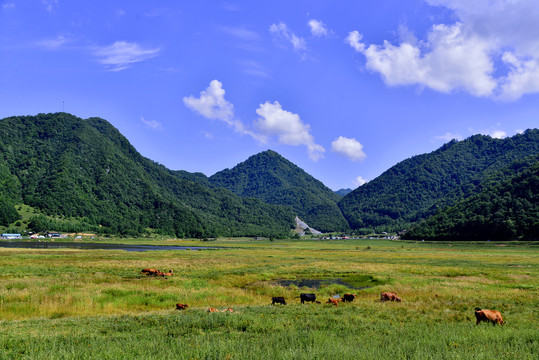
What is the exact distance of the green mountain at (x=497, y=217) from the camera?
136775 mm

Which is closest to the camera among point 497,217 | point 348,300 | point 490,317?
point 490,317

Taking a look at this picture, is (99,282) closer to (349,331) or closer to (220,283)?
(220,283)

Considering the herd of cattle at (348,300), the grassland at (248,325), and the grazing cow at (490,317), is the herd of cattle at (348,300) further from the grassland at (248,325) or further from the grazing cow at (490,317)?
the grassland at (248,325)

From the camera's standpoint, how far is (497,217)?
152m

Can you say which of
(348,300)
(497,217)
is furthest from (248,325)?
(497,217)

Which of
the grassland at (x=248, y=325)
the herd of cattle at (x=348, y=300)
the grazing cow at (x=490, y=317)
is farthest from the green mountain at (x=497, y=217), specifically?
the grazing cow at (x=490, y=317)

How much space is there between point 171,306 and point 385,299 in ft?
52.2

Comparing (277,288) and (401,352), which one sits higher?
(401,352)

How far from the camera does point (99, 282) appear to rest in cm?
3069

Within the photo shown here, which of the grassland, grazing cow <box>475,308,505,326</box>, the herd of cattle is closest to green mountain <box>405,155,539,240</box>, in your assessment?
the grassland

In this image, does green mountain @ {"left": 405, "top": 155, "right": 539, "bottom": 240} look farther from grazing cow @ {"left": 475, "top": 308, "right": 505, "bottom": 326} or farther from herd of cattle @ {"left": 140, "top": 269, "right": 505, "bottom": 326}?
grazing cow @ {"left": 475, "top": 308, "right": 505, "bottom": 326}

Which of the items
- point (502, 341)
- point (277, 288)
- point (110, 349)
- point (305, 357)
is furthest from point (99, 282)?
point (502, 341)

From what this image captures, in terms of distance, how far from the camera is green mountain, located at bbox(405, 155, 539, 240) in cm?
13677

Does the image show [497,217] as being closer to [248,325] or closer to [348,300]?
[348,300]
